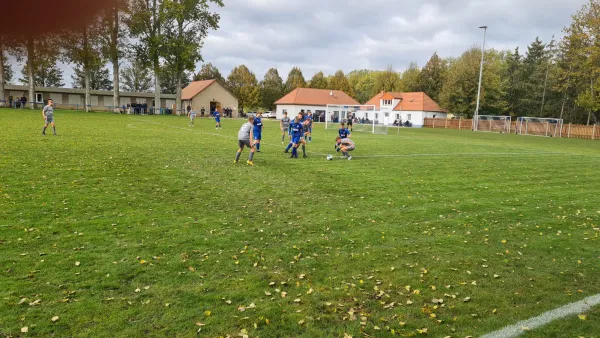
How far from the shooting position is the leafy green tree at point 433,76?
86688mm

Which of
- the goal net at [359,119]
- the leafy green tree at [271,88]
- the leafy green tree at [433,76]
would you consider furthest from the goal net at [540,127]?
the leafy green tree at [271,88]

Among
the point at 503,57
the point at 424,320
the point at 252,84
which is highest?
the point at 503,57

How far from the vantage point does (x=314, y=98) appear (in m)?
82.9

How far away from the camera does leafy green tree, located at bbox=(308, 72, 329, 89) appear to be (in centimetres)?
10281

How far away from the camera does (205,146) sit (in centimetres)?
2047

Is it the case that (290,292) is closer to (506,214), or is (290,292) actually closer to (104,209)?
(104,209)

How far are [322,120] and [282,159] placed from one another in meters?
62.2

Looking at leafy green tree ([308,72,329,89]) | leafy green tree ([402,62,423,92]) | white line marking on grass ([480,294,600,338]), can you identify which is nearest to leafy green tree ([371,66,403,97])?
leafy green tree ([402,62,423,92])

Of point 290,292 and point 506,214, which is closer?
point 290,292

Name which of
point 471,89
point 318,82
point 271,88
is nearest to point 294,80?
point 318,82

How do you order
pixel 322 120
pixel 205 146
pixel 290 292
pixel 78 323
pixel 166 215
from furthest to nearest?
1. pixel 322 120
2. pixel 205 146
3. pixel 166 215
4. pixel 290 292
5. pixel 78 323

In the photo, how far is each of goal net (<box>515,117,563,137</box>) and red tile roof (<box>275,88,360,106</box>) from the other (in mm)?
35789

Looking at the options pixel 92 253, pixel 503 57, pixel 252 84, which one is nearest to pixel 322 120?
pixel 252 84

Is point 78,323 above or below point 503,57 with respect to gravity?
below
